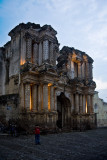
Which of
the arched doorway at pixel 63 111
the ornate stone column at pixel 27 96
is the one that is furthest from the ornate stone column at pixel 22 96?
the arched doorway at pixel 63 111

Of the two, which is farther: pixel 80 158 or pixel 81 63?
pixel 81 63

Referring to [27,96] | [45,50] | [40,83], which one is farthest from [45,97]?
[45,50]

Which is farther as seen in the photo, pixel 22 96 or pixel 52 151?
pixel 22 96

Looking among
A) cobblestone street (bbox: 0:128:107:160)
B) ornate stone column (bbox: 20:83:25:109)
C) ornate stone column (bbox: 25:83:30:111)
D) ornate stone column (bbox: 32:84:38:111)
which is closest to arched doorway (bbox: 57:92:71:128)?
ornate stone column (bbox: 32:84:38:111)

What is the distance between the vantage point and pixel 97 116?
33531 mm

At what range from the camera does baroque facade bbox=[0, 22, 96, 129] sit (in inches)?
779

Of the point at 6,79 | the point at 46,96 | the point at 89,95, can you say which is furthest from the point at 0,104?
the point at 89,95

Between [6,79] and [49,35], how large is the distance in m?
7.92

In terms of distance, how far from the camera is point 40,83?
20625 millimetres

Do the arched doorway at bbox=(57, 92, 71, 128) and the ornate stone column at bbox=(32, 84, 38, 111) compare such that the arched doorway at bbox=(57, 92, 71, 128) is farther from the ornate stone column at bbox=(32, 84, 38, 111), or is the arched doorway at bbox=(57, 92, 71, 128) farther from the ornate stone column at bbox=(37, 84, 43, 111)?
the ornate stone column at bbox=(32, 84, 38, 111)

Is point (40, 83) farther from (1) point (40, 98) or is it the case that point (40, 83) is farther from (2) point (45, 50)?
(2) point (45, 50)

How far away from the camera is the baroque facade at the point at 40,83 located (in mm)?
19797

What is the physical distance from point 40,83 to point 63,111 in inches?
312

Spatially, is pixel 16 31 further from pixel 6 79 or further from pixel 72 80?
pixel 72 80
